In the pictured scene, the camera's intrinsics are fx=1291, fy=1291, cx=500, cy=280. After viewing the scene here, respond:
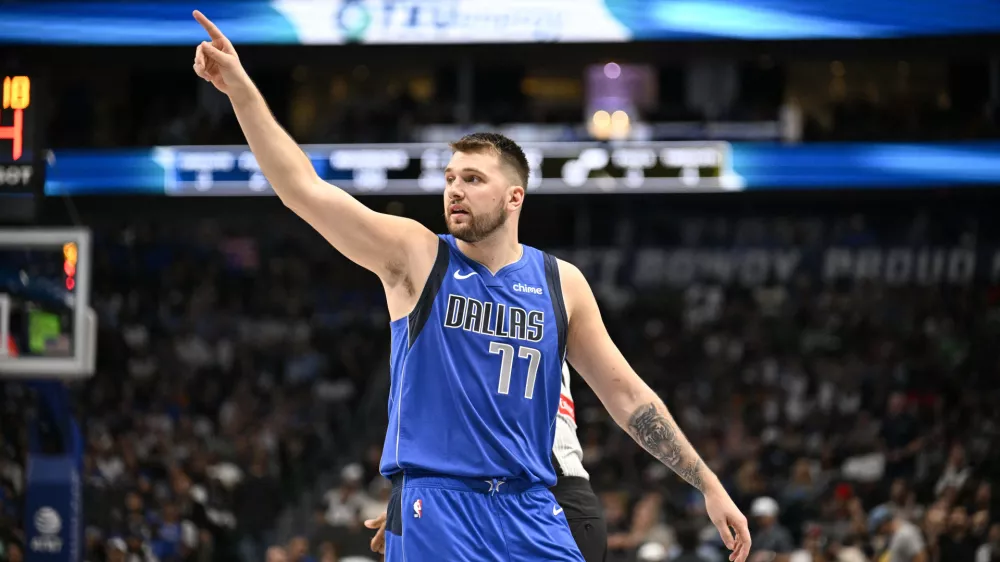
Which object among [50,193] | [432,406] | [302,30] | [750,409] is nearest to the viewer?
[432,406]

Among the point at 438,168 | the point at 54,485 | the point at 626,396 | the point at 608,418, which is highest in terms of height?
the point at 438,168

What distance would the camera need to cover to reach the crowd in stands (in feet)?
49.0

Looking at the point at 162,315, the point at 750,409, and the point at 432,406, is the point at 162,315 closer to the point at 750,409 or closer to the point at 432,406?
the point at 750,409

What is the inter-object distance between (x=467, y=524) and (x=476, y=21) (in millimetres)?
10860

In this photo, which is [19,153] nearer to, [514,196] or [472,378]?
[514,196]

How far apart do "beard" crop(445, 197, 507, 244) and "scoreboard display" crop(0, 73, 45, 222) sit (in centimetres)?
610

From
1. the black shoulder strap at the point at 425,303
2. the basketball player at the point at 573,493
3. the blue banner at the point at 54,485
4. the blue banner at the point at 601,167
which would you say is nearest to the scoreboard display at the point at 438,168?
the blue banner at the point at 601,167

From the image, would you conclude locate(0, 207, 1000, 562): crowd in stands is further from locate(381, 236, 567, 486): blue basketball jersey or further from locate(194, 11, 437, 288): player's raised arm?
locate(194, 11, 437, 288): player's raised arm

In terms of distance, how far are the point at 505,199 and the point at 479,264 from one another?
0.25 m

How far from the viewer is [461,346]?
4422 millimetres

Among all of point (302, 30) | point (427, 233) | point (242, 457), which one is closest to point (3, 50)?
point (302, 30)

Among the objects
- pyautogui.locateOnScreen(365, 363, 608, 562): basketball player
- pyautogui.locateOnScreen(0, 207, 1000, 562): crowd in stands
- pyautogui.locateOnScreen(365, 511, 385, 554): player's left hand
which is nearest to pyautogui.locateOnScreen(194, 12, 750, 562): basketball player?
pyautogui.locateOnScreen(365, 511, 385, 554): player's left hand

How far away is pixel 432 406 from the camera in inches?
172

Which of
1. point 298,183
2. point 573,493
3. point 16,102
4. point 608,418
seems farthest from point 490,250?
point 608,418
